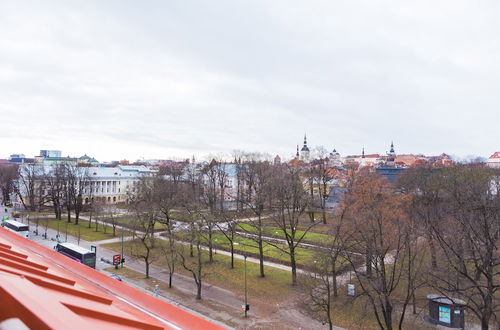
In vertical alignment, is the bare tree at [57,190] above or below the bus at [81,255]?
above

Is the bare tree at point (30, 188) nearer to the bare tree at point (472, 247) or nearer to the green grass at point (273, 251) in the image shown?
the green grass at point (273, 251)

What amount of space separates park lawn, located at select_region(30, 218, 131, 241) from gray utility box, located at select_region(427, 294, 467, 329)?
33.3 metres

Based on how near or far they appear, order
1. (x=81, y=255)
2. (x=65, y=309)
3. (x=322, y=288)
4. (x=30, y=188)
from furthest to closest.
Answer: (x=30, y=188) → (x=81, y=255) → (x=322, y=288) → (x=65, y=309)

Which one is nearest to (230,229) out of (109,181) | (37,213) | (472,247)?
(472,247)

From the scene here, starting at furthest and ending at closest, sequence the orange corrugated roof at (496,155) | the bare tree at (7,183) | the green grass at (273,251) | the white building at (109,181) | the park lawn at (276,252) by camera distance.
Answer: the orange corrugated roof at (496,155)
the white building at (109,181)
the bare tree at (7,183)
the park lawn at (276,252)
the green grass at (273,251)

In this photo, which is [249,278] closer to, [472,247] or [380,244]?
[380,244]

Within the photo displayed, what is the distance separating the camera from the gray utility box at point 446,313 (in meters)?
19.1

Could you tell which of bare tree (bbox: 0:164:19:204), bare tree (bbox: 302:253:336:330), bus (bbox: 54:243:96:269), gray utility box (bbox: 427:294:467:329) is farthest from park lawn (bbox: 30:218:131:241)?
gray utility box (bbox: 427:294:467:329)

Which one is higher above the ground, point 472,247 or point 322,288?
point 472,247

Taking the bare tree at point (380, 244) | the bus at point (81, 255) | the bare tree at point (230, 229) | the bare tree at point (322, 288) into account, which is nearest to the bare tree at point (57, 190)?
the bus at point (81, 255)

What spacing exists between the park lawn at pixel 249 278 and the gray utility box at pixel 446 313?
8.93 metres

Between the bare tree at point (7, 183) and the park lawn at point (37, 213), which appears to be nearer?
the park lawn at point (37, 213)

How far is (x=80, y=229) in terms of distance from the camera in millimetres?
46656

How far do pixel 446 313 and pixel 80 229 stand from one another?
43.6 metres
